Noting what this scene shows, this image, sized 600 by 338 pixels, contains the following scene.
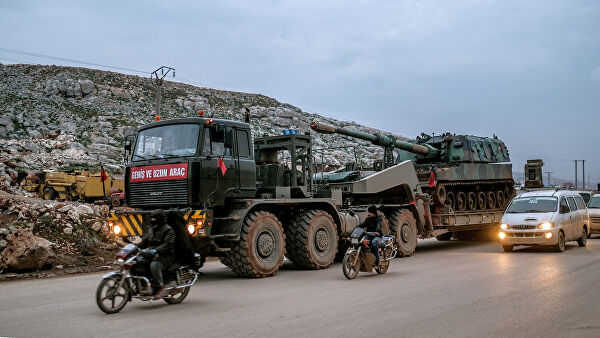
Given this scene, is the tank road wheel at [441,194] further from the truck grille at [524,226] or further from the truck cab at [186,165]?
the truck cab at [186,165]

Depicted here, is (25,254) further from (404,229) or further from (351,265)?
(404,229)

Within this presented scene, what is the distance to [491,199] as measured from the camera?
20781 mm

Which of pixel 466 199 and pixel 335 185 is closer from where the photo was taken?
pixel 335 185

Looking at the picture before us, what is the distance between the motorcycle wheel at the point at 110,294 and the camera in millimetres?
7273

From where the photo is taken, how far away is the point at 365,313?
7223 mm

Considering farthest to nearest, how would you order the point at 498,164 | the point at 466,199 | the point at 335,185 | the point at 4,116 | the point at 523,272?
the point at 4,116 → the point at 498,164 → the point at 466,199 → the point at 335,185 → the point at 523,272

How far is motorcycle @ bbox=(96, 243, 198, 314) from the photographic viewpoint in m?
7.39

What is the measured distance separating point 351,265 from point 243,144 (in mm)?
3211

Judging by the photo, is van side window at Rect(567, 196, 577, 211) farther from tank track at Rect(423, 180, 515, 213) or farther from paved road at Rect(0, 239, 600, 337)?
paved road at Rect(0, 239, 600, 337)

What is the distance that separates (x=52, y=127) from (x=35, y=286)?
192ft

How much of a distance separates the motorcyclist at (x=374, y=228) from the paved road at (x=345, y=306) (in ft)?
1.85

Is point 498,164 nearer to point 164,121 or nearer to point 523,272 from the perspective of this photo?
point 523,272

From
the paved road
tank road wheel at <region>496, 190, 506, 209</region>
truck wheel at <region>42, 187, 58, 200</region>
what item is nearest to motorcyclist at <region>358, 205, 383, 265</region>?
the paved road

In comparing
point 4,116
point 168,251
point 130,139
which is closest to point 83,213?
point 130,139
